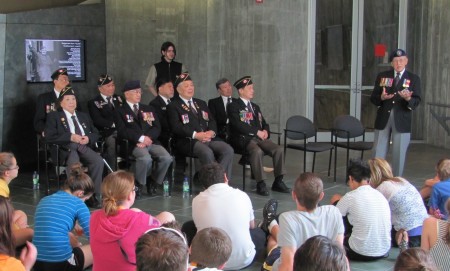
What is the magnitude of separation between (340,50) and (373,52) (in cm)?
59

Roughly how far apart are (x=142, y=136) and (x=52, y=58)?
83.3 inches

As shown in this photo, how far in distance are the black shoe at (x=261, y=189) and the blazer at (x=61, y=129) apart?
6.36 feet

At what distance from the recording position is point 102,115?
28.1ft

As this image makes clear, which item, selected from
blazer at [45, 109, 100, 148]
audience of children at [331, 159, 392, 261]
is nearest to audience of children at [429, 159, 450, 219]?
audience of children at [331, 159, 392, 261]

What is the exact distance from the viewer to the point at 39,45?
9.02 m

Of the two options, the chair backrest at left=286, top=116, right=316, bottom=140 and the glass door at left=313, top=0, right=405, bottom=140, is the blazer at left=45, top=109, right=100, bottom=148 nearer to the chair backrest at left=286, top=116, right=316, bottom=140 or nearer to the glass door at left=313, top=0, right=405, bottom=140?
the chair backrest at left=286, top=116, right=316, bottom=140

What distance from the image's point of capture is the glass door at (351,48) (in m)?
12.1

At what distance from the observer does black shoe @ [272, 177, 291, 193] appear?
811 centimetres

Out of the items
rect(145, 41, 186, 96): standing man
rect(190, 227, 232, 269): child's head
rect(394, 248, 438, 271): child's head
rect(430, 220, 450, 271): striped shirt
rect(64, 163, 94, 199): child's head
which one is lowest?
rect(430, 220, 450, 271): striped shirt

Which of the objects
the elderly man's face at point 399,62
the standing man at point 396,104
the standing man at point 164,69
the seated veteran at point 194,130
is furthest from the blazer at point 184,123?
the elderly man's face at point 399,62

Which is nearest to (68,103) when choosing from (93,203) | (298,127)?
(93,203)

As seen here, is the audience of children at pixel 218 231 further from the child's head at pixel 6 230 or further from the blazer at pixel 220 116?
the blazer at pixel 220 116

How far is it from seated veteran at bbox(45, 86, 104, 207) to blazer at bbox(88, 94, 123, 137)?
26.8 inches

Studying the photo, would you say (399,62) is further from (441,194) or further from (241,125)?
(441,194)
